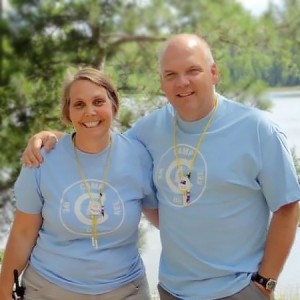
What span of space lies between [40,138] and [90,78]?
0.16m

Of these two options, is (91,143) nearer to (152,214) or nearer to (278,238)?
(152,214)

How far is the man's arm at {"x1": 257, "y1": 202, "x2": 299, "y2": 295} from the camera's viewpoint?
3.60 feet

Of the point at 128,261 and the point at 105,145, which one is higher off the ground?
the point at 105,145

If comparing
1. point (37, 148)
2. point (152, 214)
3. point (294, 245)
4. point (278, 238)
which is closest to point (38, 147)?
point (37, 148)

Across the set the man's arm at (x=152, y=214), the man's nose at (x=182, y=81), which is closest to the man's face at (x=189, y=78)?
the man's nose at (x=182, y=81)

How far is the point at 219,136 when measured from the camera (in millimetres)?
1106

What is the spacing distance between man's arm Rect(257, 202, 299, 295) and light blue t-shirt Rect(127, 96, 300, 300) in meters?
0.02

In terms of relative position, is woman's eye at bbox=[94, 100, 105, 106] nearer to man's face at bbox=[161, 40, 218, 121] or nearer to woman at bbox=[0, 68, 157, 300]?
A: woman at bbox=[0, 68, 157, 300]

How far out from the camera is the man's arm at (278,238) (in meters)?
1.10

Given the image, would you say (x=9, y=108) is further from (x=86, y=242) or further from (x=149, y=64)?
(x=86, y=242)

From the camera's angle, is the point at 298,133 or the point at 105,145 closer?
the point at 105,145

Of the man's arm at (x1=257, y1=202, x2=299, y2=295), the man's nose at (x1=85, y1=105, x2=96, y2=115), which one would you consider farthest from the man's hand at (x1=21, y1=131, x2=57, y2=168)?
the man's arm at (x1=257, y1=202, x2=299, y2=295)

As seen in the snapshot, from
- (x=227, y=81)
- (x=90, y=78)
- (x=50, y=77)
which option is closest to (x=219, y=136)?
(x=90, y=78)

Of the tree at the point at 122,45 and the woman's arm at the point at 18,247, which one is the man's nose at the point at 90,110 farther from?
the tree at the point at 122,45
